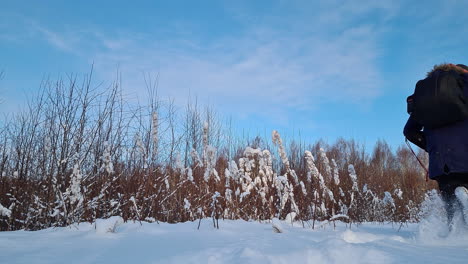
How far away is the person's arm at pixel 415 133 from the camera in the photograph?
3059 mm

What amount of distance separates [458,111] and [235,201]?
2.73 meters

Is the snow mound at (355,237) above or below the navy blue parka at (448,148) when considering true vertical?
below

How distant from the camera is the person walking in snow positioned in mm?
2531

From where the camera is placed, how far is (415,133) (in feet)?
10.1

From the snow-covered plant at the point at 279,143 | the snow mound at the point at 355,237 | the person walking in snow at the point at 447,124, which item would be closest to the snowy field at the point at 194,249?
the snow mound at the point at 355,237

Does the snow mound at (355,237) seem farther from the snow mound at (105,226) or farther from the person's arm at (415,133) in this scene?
the snow mound at (105,226)

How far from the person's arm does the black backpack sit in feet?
1.10

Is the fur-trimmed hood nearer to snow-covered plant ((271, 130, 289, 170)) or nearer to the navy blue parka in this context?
the navy blue parka

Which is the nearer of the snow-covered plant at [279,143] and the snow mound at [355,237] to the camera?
the snow mound at [355,237]

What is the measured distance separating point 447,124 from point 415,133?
0.41m

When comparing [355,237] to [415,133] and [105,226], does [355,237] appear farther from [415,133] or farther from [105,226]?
[105,226]

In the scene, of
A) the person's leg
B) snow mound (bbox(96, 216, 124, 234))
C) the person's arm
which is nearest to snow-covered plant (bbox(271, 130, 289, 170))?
the person's arm

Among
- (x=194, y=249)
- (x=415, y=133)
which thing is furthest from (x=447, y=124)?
(x=194, y=249)

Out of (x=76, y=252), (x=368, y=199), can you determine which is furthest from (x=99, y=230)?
(x=368, y=199)
